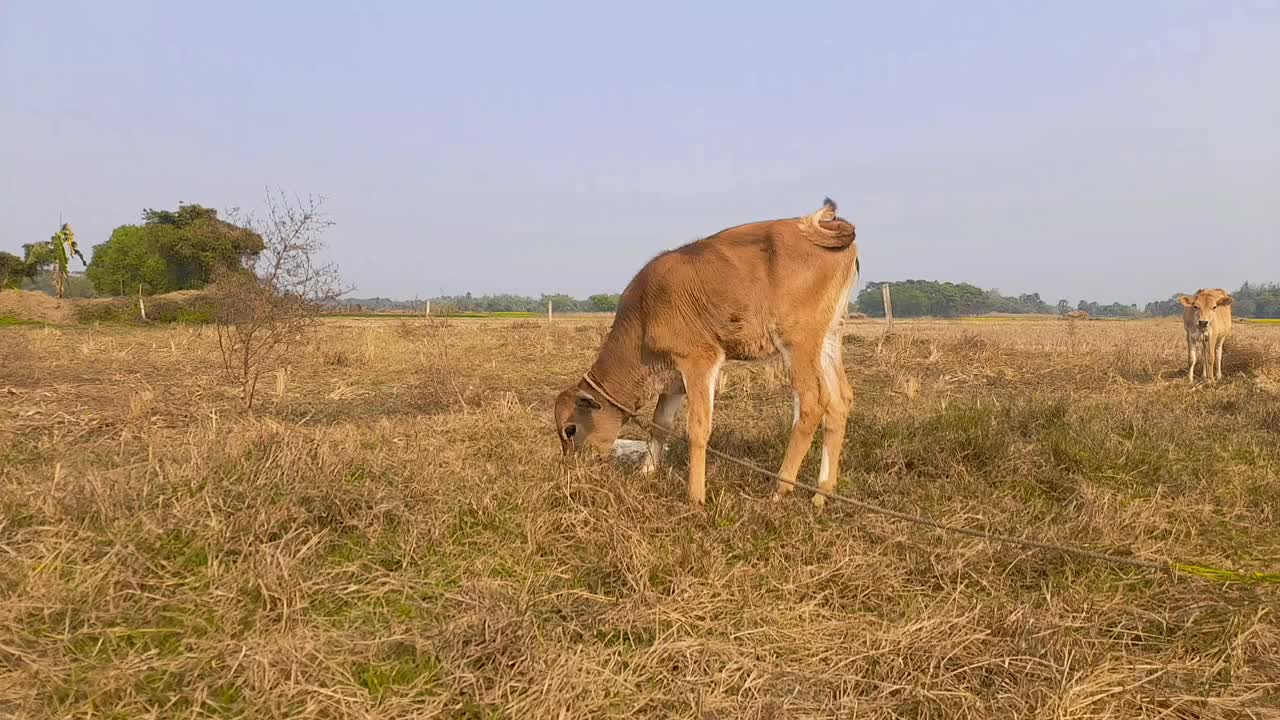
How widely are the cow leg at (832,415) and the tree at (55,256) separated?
140 feet

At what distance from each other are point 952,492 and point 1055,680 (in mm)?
2512

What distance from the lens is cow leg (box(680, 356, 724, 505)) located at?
513 centimetres

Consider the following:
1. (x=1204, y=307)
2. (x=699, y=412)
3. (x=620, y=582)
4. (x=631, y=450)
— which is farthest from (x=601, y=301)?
(x=620, y=582)

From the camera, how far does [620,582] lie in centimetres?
366

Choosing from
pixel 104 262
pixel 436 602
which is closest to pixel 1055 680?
pixel 436 602

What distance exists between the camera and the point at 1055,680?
9.26ft

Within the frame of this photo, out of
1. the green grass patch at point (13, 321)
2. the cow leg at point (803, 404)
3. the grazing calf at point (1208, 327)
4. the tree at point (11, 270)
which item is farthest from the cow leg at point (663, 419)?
the tree at point (11, 270)

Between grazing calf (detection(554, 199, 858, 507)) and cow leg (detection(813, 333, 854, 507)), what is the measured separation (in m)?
0.01

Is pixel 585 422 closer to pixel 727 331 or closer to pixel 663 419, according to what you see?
pixel 663 419

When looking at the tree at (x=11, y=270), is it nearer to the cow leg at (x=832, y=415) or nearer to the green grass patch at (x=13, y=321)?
the green grass patch at (x=13, y=321)

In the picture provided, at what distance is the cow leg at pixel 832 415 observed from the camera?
17.9ft

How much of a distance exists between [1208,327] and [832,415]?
1254cm

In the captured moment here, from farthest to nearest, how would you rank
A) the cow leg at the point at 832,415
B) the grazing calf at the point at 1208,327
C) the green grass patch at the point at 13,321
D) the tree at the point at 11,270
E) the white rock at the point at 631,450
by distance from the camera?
1. the tree at the point at 11,270
2. the green grass patch at the point at 13,321
3. the grazing calf at the point at 1208,327
4. the white rock at the point at 631,450
5. the cow leg at the point at 832,415

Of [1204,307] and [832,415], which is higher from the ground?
[1204,307]
